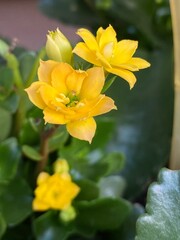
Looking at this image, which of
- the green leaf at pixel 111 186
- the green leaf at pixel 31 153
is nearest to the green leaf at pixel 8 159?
the green leaf at pixel 31 153

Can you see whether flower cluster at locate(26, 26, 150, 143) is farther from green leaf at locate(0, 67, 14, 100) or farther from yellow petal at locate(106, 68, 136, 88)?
green leaf at locate(0, 67, 14, 100)

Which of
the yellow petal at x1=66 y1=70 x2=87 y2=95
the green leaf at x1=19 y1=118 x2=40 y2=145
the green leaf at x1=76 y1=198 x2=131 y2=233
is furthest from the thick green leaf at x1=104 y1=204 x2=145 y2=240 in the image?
the yellow petal at x1=66 y1=70 x2=87 y2=95

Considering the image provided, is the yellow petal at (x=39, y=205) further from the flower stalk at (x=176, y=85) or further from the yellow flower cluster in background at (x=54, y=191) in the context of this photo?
the flower stalk at (x=176, y=85)

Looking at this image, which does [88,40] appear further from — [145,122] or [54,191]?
[145,122]

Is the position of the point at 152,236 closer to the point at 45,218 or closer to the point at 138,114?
the point at 45,218

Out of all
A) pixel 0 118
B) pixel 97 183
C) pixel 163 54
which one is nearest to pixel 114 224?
pixel 97 183

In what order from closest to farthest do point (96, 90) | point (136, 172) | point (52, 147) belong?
point (96, 90)
point (52, 147)
point (136, 172)

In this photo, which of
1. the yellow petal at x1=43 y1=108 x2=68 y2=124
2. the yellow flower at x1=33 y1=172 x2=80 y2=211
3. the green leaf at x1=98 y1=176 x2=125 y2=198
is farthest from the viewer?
the green leaf at x1=98 y1=176 x2=125 y2=198
